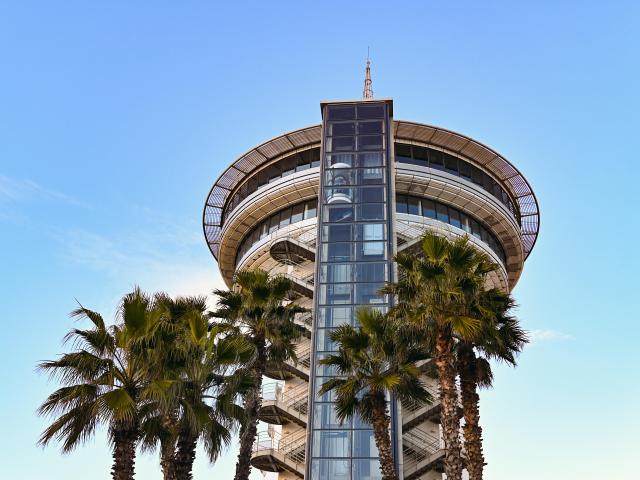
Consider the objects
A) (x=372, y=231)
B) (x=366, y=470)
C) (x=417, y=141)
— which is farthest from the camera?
(x=417, y=141)

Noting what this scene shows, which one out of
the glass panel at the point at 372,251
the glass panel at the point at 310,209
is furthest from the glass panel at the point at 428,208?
the glass panel at the point at 310,209

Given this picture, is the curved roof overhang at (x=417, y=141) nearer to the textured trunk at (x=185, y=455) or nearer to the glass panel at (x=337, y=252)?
the glass panel at (x=337, y=252)

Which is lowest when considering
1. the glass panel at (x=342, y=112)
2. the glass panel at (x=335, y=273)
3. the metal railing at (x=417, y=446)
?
the metal railing at (x=417, y=446)

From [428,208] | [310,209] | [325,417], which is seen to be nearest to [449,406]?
[325,417]

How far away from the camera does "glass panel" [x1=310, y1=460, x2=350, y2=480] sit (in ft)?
100

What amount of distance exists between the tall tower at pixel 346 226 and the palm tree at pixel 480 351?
33.6 feet

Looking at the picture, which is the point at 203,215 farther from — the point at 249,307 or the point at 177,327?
the point at 177,327

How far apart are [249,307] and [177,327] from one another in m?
6.18

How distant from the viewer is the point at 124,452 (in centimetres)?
1838

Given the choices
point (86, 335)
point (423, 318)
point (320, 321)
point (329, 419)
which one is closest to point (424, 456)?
point (329, 419)

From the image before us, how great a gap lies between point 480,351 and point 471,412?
7.38ft

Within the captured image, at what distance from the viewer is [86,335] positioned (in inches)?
762

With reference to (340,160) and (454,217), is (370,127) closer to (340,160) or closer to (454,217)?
(340,160)

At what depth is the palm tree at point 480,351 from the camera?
20531 millimetres
